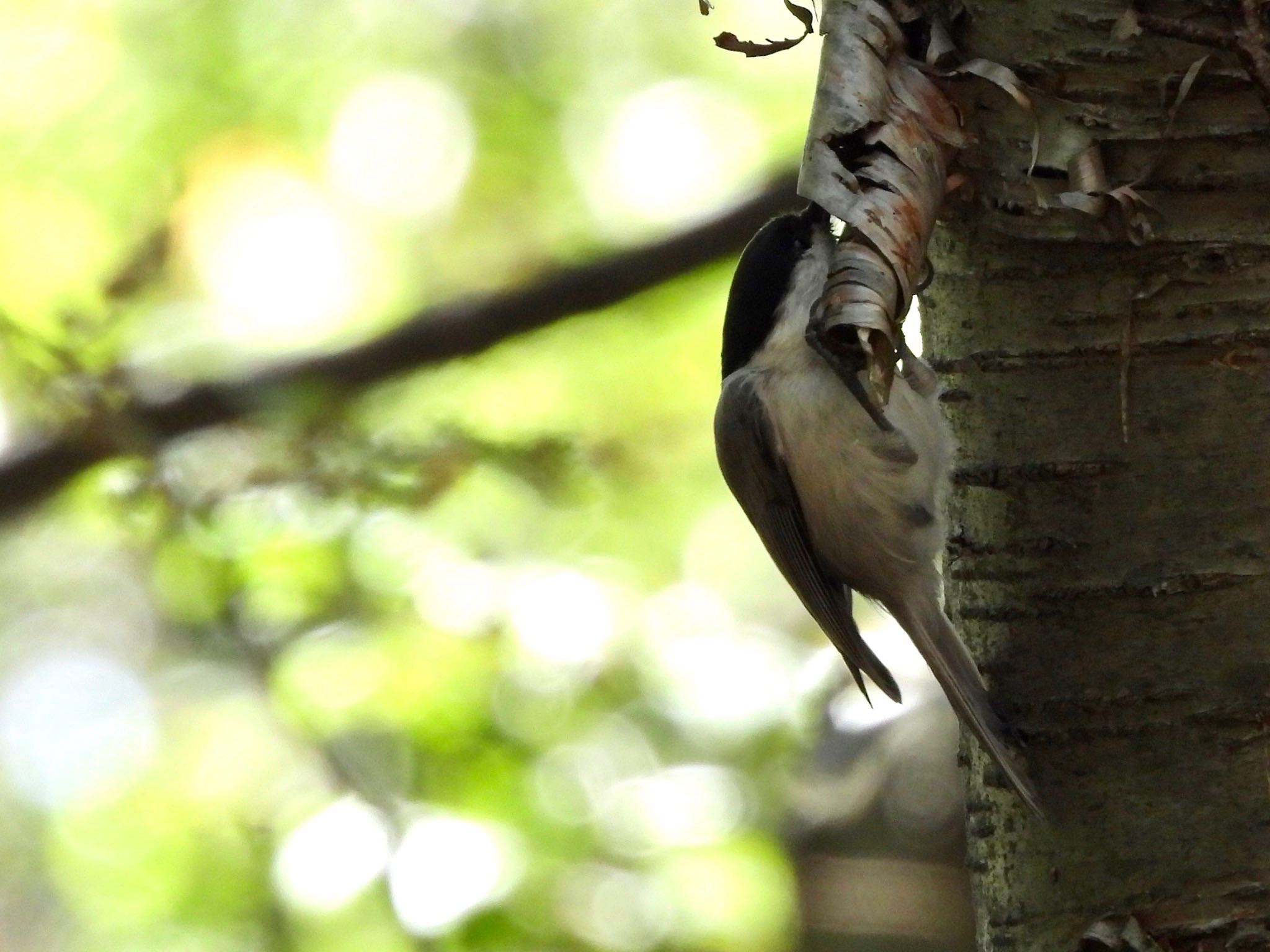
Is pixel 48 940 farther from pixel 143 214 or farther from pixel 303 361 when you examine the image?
pixel 303 361

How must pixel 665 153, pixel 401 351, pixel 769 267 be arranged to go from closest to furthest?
pixel 769 267
pixel 401 351
pixel 665 153

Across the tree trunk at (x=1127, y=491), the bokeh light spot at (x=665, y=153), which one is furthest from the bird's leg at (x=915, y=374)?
the bokeh light spot at (x=665, y=153)

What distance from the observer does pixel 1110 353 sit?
1.35 m

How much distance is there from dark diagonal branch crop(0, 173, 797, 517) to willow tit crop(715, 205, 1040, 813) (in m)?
0.41

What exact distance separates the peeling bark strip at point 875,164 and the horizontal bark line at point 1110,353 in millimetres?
109

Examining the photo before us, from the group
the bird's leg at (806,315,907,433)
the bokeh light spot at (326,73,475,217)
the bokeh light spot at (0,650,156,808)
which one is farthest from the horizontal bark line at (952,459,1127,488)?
the bokeh light spot at (326,73,475,217)

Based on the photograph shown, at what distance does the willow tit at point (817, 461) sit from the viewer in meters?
2.01

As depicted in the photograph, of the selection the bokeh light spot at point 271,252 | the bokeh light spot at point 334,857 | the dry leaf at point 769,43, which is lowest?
the bokeh light spot at point 334,857

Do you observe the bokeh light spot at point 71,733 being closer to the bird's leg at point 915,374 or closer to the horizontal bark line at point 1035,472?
the bird's leg at point 915,374

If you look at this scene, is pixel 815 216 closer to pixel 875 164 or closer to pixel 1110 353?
pixel 875 164

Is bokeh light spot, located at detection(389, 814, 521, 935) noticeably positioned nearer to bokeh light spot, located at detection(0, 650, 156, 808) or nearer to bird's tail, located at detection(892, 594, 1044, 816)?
bird's tail, located at detection(892, 594, 1044, 816)

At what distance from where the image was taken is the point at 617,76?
4246mm

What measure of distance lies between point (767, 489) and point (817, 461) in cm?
9

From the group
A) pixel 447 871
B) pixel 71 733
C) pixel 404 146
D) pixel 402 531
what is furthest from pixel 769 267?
pixel 71 733
